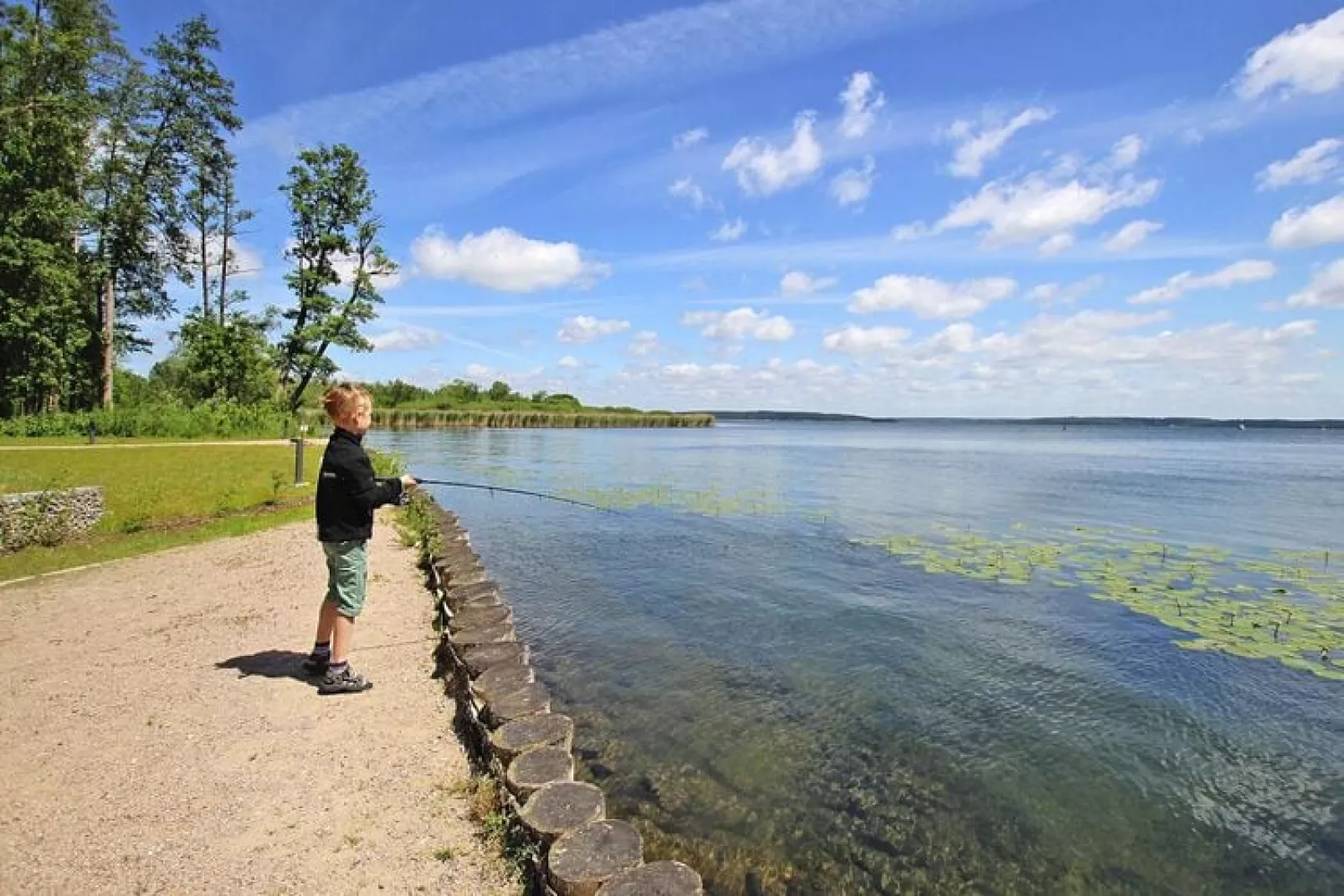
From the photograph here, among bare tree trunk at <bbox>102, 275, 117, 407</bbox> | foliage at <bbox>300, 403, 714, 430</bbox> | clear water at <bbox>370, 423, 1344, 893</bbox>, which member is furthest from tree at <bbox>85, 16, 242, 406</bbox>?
clear water at <bbox>370, 423, 1344, 893</bbox>

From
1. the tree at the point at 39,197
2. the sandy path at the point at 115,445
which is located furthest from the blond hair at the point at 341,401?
the tree at the point at 39,197

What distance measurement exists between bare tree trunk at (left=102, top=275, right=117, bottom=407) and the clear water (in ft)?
87.8

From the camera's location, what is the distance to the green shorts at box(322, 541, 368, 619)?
18.8ft

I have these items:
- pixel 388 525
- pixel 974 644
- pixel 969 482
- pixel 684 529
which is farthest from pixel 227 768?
pixel 969 482

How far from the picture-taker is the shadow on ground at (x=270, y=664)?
6363 mm

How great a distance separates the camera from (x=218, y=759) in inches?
193

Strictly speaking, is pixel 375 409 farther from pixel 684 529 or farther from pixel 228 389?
pixel 684 529

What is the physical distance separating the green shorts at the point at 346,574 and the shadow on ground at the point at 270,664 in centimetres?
95

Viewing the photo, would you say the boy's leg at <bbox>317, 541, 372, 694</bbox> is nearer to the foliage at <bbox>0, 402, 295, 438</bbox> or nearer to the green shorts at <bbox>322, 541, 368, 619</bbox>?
the green shorts at <bbox>322, 541, 368, 619</bbox>

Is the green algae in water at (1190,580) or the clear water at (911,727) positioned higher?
the green algae in water at (1190,580)

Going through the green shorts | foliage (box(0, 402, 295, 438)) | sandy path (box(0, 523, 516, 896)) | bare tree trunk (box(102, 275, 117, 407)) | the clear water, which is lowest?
the clear water

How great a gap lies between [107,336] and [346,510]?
107 ft

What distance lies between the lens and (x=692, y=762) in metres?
5.64

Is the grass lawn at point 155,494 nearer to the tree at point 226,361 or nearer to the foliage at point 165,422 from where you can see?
the foliage at point 165,422
